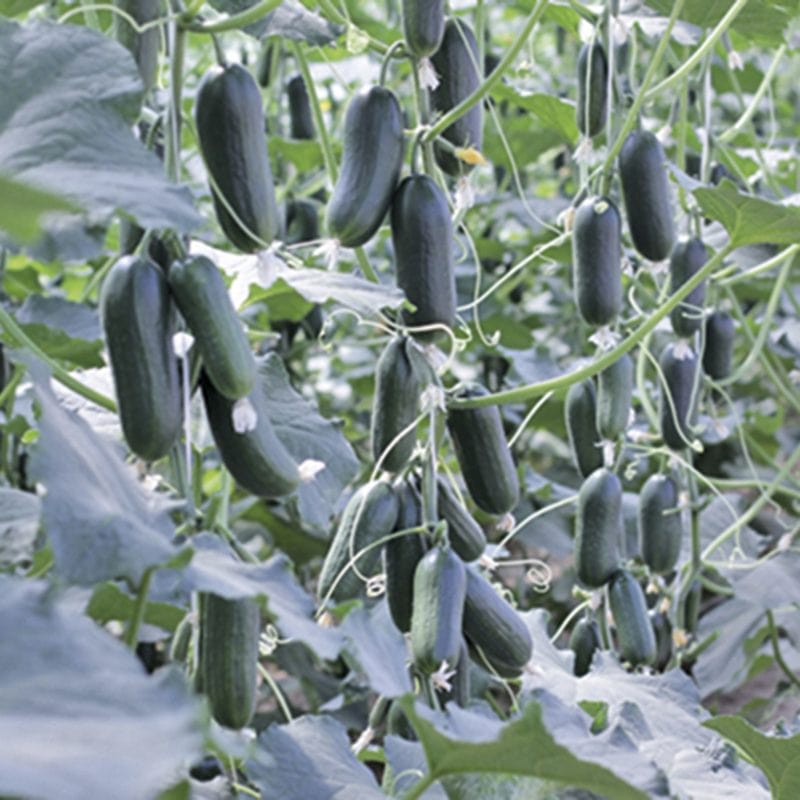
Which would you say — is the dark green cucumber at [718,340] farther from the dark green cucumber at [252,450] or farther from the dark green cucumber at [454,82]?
the dark green cucumber at [252,450]

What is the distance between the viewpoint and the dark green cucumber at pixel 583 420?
2131 millimetres

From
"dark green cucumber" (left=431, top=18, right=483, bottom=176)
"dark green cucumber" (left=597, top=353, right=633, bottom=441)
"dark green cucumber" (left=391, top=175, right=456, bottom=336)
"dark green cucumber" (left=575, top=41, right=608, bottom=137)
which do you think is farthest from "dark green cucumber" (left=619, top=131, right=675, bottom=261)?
"dark green cucumber" (left=391, top=175, right=456, bottom=336)

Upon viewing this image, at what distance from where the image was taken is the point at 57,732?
79cm

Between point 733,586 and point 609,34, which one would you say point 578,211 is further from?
point 733,586

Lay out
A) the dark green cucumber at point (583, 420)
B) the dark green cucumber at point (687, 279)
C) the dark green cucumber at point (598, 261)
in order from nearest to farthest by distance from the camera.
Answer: the dark green cucumber at point (598, 261) → the dark green cucumber at point (583, 420) → the dark green cucumber at point (687, 279)

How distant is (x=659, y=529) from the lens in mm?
2412

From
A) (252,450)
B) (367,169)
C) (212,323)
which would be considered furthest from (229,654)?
(367,169)

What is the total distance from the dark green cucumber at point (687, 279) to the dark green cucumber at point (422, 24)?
2.56 ft

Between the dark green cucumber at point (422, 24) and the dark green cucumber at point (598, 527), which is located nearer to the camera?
the dark green cucumber at point (422, 24)

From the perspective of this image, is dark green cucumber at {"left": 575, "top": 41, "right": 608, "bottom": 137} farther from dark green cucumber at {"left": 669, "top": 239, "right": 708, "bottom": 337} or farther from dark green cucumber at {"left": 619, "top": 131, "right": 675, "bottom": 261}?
dark green cucumber at {"left": 669, "top": 239, "right": 708, "bottom": 337}

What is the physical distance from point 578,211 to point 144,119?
0.58m

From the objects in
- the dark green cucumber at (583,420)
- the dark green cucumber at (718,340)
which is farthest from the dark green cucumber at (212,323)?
the dark green cucumber at (718,340)

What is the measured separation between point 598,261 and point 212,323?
26.4 inches

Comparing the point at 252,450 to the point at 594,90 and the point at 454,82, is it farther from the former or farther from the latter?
the point at 594,90
